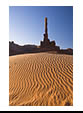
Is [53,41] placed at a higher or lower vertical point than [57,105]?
higher

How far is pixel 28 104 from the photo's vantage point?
11.0ft

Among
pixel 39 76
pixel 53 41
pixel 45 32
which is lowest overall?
pixel 39 76

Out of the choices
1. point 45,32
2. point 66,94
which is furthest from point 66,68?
point 45,32

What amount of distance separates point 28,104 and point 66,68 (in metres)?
3.28

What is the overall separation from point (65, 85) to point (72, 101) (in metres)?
0.93

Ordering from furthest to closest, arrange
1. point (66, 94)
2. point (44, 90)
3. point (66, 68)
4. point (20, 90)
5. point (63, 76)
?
1. point (66, 68)
2. point (63, 76)
3. point (20, 90)
4. point (44, 90)
5. point (66, 94)

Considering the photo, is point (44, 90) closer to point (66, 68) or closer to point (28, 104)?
point (28, 104)

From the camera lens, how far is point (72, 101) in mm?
3336
